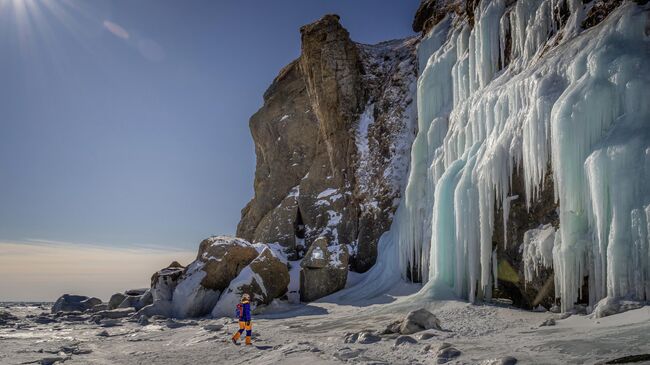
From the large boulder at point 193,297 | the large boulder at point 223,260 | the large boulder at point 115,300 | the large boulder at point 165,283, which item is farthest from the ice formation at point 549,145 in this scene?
the large boulder at point 115,300

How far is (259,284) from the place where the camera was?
20.3 meters

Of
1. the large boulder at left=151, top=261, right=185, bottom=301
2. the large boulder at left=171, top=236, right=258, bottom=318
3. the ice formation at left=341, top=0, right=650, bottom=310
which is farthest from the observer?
the large boulder at left=151, top=261, right=185, bottom=301

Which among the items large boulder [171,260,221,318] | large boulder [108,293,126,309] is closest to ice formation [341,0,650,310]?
large boulder [171,260,221,318]

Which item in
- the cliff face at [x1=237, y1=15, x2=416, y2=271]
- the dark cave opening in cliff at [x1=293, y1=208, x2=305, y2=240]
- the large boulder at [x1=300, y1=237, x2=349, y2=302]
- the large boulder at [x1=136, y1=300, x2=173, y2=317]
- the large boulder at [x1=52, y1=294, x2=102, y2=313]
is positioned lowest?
the large boulder at [x1=52, y1=294, x2=102, y2=313]

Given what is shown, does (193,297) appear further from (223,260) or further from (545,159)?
(545,159)

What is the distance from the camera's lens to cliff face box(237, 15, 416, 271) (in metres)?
24.4

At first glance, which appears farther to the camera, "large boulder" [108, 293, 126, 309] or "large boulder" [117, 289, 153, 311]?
"large boulder" [108, 293, 126, 309]

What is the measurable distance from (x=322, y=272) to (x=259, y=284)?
278cm

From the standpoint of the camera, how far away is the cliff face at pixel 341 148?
2441cm

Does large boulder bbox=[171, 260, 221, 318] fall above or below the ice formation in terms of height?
below

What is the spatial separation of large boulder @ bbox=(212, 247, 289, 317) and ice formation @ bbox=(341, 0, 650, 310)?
3.42 metres

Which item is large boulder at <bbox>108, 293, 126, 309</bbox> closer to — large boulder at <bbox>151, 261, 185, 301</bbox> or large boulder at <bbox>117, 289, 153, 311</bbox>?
large boulder at <bbox>117, 289, 153, 311</bbox>

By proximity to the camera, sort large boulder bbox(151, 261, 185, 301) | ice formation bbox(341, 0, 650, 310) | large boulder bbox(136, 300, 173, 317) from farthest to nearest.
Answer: large boulder bbox(151, 261, 185, 301) → large boulder bbox(136, 300, 173, 317) → ice formation bbox(341, 0, 650, 310)

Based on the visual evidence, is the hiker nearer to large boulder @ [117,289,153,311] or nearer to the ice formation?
the ice formation
